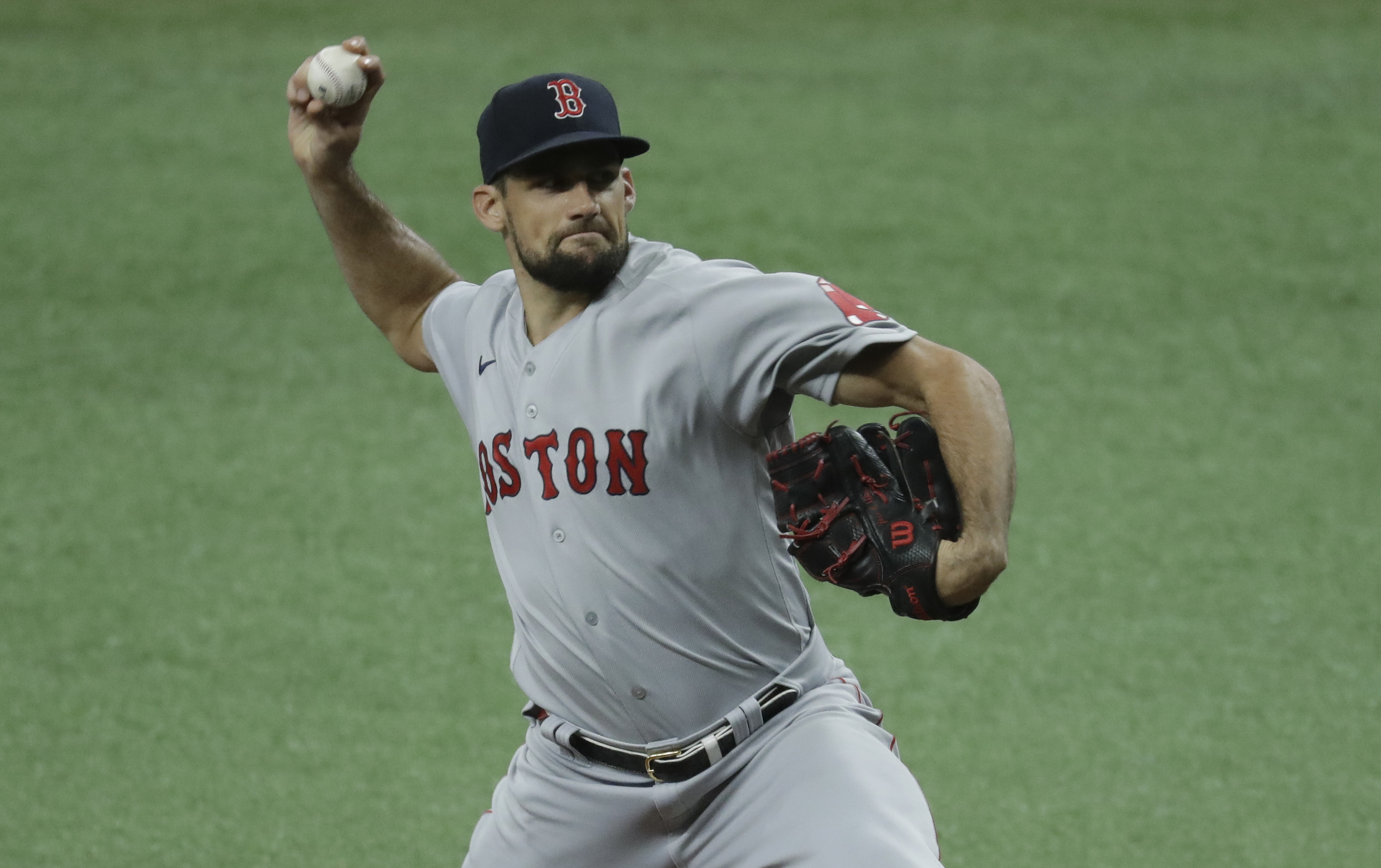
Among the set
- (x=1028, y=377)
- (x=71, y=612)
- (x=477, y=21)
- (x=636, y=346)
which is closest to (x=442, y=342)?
(x=636, y=346)

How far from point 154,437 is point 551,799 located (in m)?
5.05

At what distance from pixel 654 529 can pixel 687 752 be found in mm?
462

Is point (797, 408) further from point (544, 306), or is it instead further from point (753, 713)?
point (753, 713)

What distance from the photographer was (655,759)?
10.9ft

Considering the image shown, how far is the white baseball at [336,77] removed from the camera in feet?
12.3

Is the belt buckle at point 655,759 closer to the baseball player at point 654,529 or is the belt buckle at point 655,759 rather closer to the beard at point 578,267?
the baseball player at point 654,529

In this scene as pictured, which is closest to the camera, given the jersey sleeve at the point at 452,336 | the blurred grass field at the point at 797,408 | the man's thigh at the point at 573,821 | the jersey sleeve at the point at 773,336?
the jersey sleeve at the point at 773,336

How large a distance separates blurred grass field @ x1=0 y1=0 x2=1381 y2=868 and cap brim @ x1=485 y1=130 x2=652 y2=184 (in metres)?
2.56

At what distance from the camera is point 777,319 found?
10.0 feet

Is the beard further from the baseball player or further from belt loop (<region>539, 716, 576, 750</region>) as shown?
belt loop (<region>539, 716, 576, 750</region>)

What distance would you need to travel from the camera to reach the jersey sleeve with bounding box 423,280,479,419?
3.73 m

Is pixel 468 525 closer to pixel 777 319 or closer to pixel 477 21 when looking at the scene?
pixel 777 319

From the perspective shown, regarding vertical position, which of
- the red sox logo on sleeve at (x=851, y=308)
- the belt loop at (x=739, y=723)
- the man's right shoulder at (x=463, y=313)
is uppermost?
the red sox logo on sleeve at (x=851, y=308)

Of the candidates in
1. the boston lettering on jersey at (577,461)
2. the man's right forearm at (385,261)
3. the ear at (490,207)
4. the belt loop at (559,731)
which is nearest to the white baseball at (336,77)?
the man's right forearm at (385,261)
